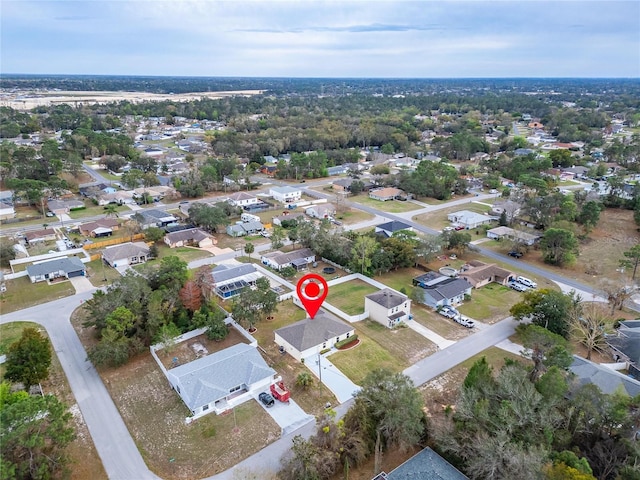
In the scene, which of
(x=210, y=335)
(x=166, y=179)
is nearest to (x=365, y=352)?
(x=210, y=335)

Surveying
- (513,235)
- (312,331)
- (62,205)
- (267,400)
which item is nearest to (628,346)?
(312,331)

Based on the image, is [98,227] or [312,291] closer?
[312,291]

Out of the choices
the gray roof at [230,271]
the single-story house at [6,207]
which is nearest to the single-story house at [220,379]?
the gray roof at [230,271]

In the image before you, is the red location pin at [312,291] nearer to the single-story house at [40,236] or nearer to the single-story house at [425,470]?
the single-story house at [425,470]

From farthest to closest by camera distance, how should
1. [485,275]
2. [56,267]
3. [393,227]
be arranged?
[393,227] → [56,267] → [485,275]

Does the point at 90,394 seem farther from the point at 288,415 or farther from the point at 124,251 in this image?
the point at 124,251

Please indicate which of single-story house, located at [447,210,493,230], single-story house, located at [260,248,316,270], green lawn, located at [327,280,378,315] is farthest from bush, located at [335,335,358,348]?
single-story house, located at [447,210,493,230]
